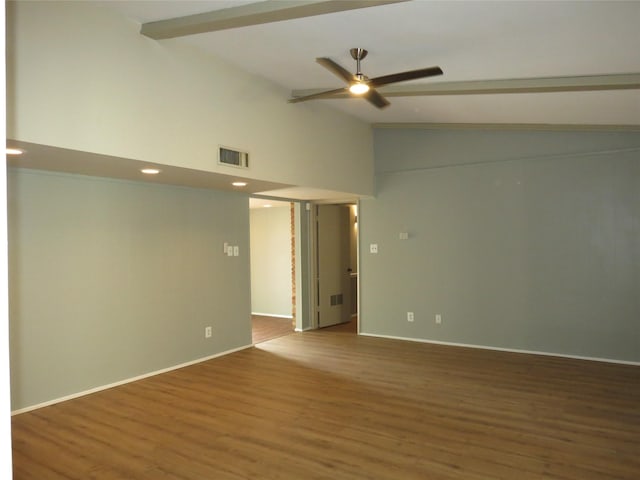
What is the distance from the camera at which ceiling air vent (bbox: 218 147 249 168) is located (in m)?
4.30

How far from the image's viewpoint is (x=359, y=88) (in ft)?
11.6

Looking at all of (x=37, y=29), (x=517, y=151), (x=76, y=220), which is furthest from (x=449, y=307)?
(x=37, y=29)

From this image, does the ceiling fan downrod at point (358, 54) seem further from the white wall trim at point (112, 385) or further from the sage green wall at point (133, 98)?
the white wall trim at point (112, 385)

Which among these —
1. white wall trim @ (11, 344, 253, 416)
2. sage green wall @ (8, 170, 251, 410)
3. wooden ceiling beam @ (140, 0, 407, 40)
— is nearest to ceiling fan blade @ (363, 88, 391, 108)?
wooden ceiling beam @ (140, 0, 407, 40)

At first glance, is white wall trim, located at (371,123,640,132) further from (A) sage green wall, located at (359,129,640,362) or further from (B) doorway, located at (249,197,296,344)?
(B) doorway, located at (249,197,296,344)

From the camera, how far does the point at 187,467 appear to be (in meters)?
2.88

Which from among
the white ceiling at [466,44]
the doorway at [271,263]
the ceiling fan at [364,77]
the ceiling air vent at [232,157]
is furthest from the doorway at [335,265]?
the ceiling fan at [364,77]

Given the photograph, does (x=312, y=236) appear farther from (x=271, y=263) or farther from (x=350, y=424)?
(x=350, y=424)

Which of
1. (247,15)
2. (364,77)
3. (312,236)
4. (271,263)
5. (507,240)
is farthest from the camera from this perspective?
(271,263)

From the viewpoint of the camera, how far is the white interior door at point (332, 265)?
7594mm

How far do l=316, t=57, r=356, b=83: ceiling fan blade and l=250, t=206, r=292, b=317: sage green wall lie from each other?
209 inches

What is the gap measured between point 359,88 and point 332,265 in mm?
4610

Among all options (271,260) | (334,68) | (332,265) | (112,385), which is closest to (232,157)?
(334,68)

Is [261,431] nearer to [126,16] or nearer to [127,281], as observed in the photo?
[127,281]
